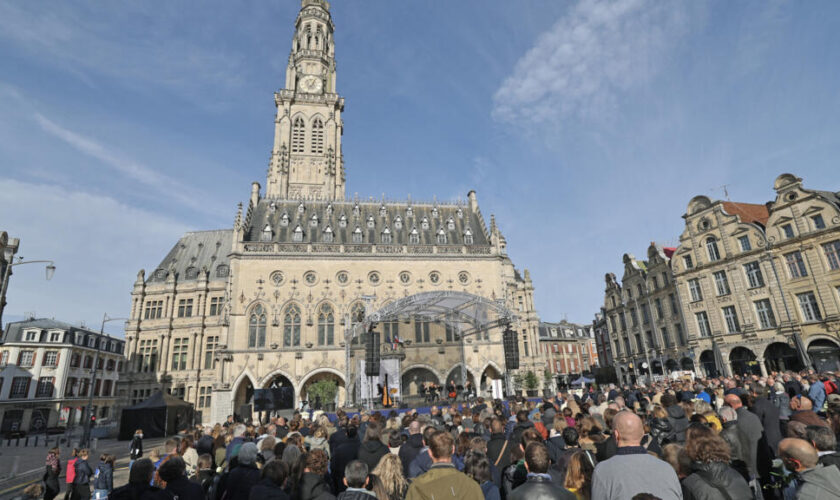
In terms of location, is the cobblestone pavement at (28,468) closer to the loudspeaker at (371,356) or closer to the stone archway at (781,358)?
the loudspeaker at (371,356)

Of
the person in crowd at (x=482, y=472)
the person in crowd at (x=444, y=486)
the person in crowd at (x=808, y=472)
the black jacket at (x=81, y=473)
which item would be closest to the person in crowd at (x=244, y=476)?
the person in crowd at (x=444, y=486)

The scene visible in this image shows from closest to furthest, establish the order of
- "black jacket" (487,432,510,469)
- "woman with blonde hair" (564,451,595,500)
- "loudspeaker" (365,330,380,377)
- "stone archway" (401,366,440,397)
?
"woman with blonde hair" (564,451,595,500) → "black jacket" (487,432,510,469) → "loudspeaker" (365,330,380,377) → "stone archway" (401,366,440,397)

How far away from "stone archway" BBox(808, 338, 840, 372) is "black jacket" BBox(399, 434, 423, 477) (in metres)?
31.2

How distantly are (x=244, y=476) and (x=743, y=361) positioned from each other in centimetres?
3555

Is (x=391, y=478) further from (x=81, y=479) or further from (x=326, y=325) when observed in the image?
(x=326, y=325)

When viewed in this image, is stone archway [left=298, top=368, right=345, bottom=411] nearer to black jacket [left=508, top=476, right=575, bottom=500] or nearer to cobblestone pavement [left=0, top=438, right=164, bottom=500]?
cobblestone pavement [left=0, top=438, right=164, bottom=500]

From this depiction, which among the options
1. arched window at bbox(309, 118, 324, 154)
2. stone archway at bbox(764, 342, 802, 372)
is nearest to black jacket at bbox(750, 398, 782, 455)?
stone archway at bbox(764, 342, 802, 372)

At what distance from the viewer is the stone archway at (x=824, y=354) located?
989 inches

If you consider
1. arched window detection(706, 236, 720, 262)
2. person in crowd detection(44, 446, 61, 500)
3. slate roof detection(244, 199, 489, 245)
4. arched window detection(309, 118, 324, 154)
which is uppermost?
arched window detection(309, 118, 324, 154)

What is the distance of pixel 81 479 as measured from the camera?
28.2 ft

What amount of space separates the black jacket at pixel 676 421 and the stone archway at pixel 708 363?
3011cm

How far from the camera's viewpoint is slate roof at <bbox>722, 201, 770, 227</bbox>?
31812 millimetres

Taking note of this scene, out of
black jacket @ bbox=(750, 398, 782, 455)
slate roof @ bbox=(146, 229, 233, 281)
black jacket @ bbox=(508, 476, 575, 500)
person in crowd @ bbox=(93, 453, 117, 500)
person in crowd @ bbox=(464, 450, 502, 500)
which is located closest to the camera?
black jacket @ bbox=(508, 476, 575, 500)

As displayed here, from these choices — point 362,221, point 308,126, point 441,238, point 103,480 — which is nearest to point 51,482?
point 103,480
